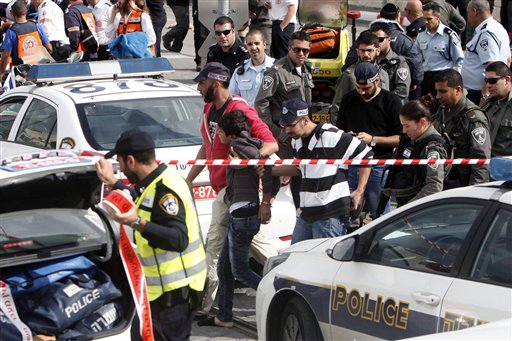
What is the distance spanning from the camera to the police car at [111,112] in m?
8.40

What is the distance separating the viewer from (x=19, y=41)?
1473 centimetres

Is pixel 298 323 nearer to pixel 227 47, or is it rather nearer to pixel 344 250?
pixel 344 250

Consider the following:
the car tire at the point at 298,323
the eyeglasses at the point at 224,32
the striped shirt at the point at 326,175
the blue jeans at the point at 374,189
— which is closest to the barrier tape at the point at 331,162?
the striped shirt at the point at 326,175

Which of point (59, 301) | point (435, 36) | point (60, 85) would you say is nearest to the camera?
point (59, 301)

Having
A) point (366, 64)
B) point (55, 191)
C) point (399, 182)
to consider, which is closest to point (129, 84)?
point (366, 64)

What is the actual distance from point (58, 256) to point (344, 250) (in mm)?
1735

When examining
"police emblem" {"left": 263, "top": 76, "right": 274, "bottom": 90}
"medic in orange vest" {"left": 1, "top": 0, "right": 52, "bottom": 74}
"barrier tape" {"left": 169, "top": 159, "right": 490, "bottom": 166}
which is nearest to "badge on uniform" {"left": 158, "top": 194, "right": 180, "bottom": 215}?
"barrier tape" {"left": 169, "top": 159, "right": 490, "bottom": 166}

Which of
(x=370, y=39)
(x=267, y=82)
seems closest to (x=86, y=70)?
(x=267, y=82)

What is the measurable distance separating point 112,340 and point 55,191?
0.95 m

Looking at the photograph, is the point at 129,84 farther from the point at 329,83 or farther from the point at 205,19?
the point at 329,83

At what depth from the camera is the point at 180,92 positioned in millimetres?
9172

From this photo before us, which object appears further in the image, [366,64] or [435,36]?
[435,36]

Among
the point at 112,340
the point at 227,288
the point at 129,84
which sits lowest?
the point at 227,288

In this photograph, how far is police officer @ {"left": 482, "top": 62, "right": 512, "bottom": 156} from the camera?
851cm
